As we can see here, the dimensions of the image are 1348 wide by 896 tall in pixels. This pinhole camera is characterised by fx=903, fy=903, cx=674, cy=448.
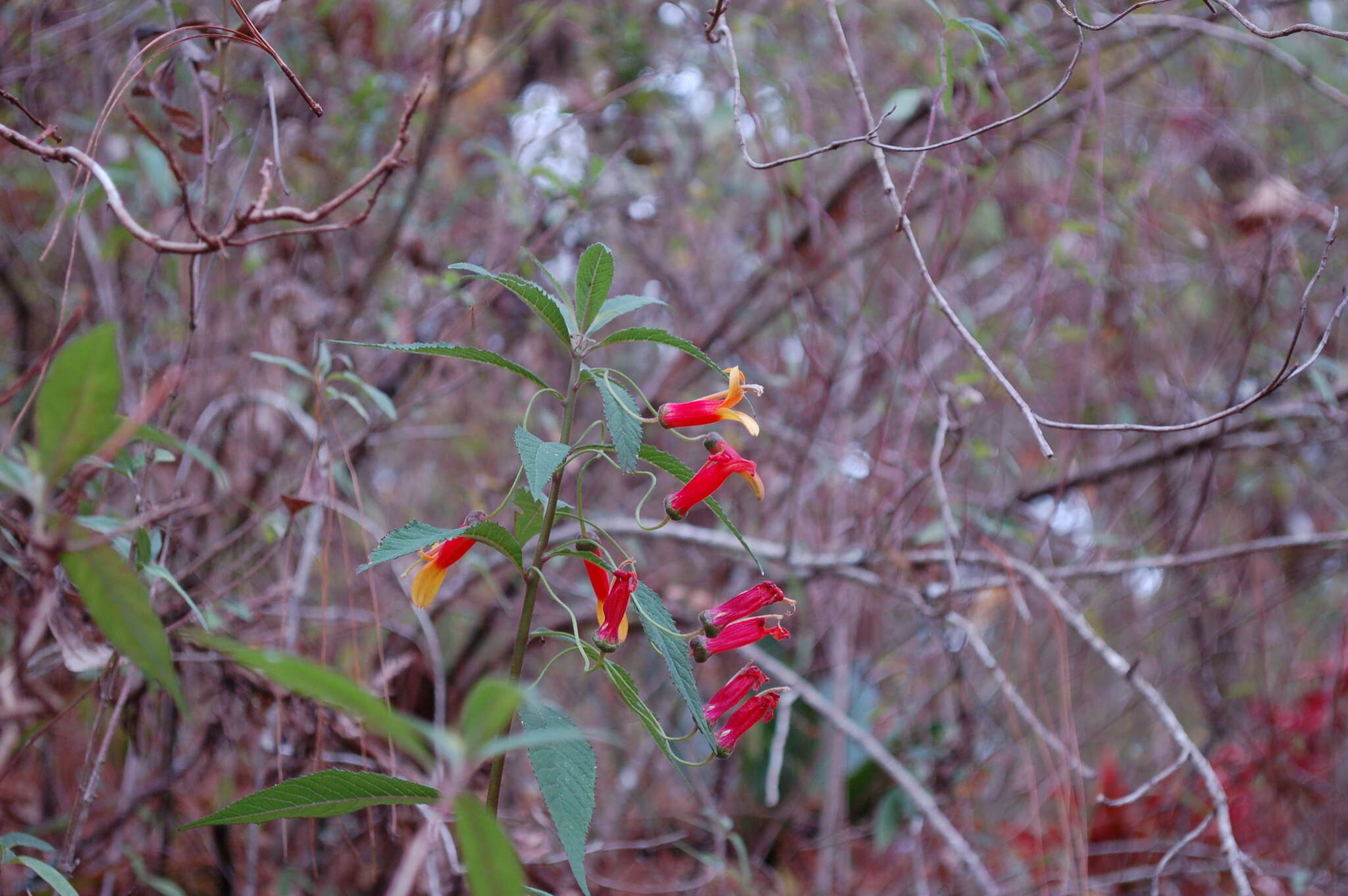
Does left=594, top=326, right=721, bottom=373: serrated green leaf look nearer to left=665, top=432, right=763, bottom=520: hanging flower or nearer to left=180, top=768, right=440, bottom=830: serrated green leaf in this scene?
left=665, top=432, right=763, bottom=520: hanging flower

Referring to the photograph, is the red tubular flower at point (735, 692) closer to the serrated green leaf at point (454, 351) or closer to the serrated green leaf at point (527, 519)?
the serrated green leaf at point (527, 519)

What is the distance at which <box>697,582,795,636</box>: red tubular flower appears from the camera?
0.86 meters

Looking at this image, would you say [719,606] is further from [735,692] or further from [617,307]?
[617,307]

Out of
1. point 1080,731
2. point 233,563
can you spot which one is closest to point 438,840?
point 233,563

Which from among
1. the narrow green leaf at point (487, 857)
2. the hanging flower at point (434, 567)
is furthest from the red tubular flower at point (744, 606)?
the narrow green leaf at point (487, 857)

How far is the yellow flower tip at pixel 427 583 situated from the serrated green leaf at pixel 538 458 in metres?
0.21

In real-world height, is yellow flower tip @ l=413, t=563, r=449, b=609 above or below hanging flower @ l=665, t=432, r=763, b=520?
below

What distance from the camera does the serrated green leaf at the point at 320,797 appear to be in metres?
0.68

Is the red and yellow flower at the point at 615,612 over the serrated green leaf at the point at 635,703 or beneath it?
over

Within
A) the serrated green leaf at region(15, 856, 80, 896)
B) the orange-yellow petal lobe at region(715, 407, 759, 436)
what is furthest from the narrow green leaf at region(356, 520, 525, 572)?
the serrated green leaf at region(15, 856, 80, 896)

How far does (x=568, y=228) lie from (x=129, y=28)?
3.33 feet

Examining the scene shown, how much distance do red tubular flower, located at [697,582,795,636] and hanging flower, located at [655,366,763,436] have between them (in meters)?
0.16

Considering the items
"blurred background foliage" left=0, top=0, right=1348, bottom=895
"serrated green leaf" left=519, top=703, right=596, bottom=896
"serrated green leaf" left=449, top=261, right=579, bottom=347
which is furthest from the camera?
"blurred background foliage" left=0, top=0, right=1348, bottom=895

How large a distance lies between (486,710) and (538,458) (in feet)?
0.98
